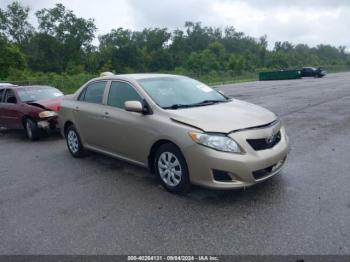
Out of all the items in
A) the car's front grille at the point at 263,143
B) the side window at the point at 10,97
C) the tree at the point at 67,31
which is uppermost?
the tree at the point at 67,31

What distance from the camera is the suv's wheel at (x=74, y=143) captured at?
6488 mm

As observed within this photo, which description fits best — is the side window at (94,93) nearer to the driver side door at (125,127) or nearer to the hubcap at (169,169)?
the driver side door at (125,127)

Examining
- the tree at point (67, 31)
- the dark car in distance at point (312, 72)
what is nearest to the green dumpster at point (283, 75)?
the dark car in distance at point (312, 72)

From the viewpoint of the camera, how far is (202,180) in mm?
4066

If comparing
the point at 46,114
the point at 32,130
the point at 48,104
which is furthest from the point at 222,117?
the point at 32,130

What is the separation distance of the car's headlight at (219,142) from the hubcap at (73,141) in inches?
132

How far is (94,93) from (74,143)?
120cm

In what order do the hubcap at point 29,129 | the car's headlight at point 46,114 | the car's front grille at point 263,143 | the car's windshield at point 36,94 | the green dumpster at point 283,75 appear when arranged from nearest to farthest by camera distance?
the car's front grille at point 263,143 → the car's headlight at point 46,114 → the hubcap at point 29,129 → the car's windshield at point 36,94 → the green dumpster at point 283,75

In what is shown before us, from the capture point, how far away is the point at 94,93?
239 inches

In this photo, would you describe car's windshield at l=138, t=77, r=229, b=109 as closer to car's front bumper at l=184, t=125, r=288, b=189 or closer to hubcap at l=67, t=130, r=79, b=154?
car's front bumper at l=184, t=125, r=288, b=189

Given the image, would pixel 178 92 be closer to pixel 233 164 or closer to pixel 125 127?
pixel 125 127

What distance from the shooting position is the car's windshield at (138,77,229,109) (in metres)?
4.91

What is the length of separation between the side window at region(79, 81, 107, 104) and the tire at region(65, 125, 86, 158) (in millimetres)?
692

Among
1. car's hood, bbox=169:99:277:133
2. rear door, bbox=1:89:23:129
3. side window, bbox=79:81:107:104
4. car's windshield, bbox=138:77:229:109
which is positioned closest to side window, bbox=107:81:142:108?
car's windshield, bbox=138:77:229:109
